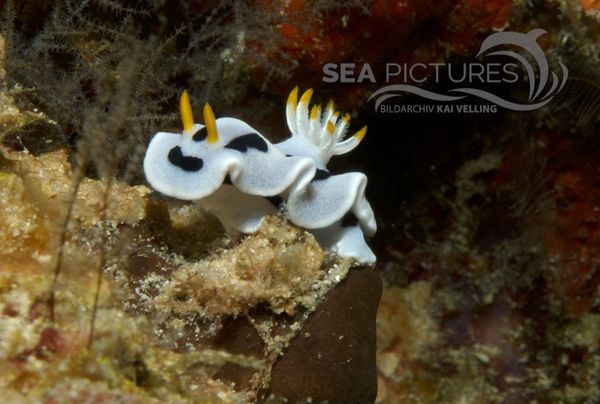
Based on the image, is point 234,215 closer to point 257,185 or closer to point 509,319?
point 257,185

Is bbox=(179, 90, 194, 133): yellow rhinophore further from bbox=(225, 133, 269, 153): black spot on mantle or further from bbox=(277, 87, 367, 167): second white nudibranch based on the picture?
bbox=(277, 87, 367, 167): second white nudibranch

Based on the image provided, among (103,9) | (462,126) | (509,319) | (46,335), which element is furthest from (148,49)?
(509,319)

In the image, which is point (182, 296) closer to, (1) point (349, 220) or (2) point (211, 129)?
(2) point (211, 129)

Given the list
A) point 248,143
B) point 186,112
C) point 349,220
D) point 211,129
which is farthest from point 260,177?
point 349,220

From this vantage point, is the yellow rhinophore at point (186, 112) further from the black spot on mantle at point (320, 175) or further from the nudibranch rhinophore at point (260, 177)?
the black spot on mantle at point (320, 175)

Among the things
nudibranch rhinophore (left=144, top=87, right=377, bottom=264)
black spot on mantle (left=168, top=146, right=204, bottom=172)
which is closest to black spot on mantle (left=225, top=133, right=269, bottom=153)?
nudibranch rhinophore (left=144, top=87, right=377, bottom=264)

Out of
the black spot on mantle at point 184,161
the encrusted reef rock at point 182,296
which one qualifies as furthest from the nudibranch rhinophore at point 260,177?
the encrusted reef rock at point 182,296
